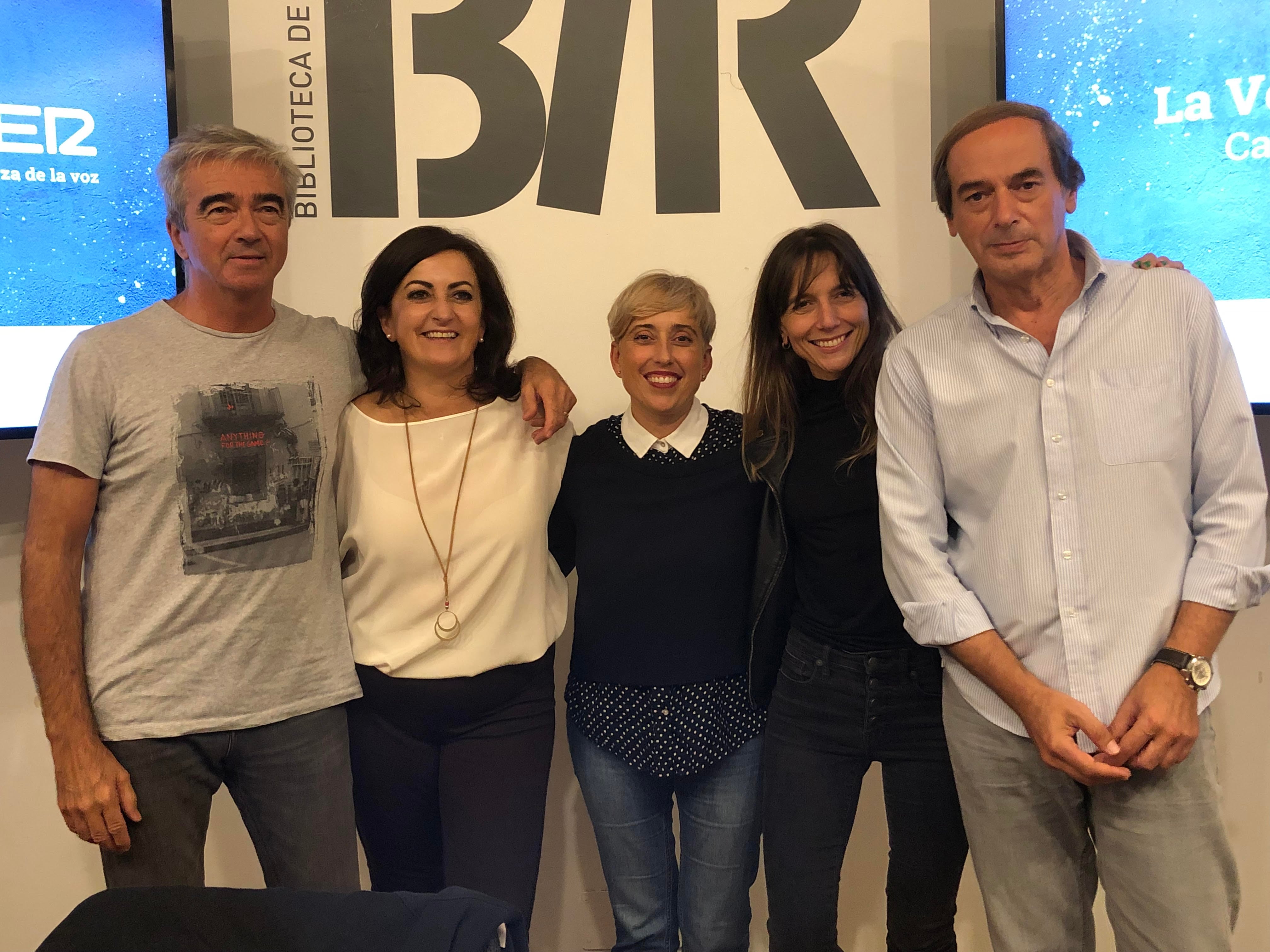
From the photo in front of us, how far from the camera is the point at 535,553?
200 centimetres

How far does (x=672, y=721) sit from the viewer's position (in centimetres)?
194

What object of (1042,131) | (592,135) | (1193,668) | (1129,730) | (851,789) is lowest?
(851,789)

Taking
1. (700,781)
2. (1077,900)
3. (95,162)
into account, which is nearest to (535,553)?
(700,781)

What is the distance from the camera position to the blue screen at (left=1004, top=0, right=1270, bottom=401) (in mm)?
2217

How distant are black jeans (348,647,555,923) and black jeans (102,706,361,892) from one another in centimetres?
7

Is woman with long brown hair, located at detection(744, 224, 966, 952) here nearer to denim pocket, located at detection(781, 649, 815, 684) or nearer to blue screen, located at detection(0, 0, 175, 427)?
denim pocket, located at detection(781, 649, 815, 684)

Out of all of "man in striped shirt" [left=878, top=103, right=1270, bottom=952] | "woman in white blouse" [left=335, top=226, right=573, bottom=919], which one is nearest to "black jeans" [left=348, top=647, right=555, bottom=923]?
"woman in white blouse" [left=335, top=226, right=573, bottom=919]

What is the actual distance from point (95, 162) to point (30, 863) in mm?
1852

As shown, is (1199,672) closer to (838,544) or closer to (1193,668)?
(1193,668)

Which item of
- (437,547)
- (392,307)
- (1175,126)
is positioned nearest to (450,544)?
(437,547)

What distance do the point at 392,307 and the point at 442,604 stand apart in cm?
63

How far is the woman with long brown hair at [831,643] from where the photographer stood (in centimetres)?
186

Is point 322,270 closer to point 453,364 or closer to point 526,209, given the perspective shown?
point 526,209

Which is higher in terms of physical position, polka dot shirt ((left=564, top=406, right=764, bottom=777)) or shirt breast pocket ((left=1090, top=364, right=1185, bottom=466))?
shirt breast pocket ((left=1090, top=364, right=1185, bottom=466))
